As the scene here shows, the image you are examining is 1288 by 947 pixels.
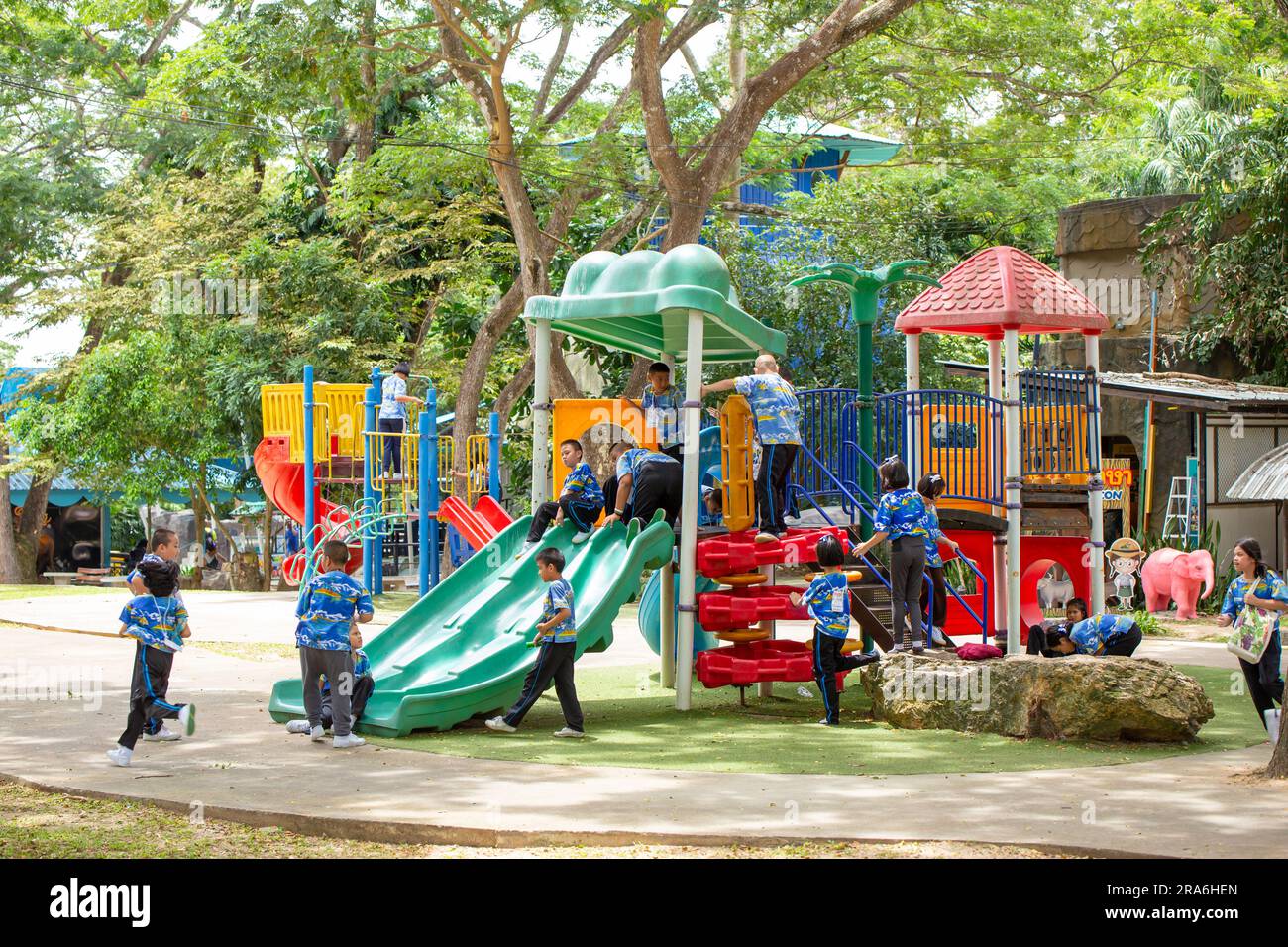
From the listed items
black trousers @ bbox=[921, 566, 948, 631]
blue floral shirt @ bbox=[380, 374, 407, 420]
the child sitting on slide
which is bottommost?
black trousers @ bbox=[921, 566, 948, 631]

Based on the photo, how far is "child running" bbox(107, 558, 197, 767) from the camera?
977cm

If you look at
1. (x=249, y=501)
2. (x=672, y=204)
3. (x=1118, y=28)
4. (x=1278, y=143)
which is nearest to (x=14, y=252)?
(x=249, y=501)

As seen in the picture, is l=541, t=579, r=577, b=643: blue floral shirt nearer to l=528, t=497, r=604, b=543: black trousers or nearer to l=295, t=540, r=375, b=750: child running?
l=295, t=540, r=375, b=750: child running

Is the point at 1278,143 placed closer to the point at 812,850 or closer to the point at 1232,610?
the point at 1232,610

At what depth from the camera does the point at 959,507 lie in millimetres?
15664

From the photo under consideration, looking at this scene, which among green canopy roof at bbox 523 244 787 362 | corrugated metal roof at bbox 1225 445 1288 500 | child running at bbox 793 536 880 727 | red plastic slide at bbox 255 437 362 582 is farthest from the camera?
red plastic slide at bbox 255 437 362 582

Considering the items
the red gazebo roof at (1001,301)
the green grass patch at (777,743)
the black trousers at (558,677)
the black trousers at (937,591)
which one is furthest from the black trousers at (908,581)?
the red gazebo roof at (1001,301)

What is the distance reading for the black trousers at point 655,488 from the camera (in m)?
12.7

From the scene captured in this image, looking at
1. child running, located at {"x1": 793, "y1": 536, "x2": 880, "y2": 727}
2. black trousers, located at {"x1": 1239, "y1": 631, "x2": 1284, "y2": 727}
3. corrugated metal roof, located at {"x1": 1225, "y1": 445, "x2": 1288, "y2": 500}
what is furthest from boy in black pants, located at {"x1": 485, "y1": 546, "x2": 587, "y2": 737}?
corrugated metal roof, located at {"x1": 1225, "y1": 445, "x2": 1288, "y2": 500}

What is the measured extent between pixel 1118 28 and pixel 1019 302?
957 cm

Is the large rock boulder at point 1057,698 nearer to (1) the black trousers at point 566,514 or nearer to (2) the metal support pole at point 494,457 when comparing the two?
(1) the black trousers at point 566,514

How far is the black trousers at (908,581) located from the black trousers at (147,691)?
19.2 ft

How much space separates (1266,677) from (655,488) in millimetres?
5115

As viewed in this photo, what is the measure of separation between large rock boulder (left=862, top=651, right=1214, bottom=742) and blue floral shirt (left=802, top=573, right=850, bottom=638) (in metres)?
Answer: 0.68
